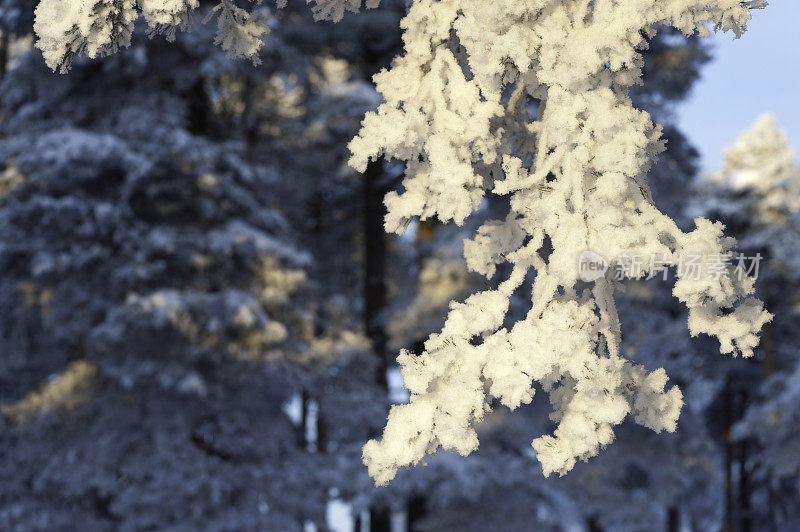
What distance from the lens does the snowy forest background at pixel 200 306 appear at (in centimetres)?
929

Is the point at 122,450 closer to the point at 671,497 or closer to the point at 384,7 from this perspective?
the point at 384,7

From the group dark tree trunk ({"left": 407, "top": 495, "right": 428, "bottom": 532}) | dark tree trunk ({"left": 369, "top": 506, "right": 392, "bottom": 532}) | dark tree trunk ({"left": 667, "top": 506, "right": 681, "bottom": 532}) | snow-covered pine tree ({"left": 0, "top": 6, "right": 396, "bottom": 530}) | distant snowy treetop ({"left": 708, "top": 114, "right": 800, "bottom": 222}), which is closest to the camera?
snow-covered pine tree ({"left": 0, "top": 6, "right": 396, "bottom": 530})

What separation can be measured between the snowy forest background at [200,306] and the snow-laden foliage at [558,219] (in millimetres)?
5753

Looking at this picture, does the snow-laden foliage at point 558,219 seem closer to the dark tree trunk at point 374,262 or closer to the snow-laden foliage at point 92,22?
the snow-laden foliage at point 92,22

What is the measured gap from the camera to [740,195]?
20359 mm

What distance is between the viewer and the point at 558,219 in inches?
103

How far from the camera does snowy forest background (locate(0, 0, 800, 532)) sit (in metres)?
9.29

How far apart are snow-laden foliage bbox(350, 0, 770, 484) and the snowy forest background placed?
18.9ft

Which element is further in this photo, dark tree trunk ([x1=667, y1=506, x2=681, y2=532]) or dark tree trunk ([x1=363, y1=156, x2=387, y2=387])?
dark tree trunk ([x1=667, y1=506, x2=681, y2=532])

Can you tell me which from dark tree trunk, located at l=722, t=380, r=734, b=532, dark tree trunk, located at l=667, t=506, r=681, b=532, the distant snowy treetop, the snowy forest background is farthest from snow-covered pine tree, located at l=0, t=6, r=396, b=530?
dark tree trunk, located at l=667, t=506, r=681, b=532

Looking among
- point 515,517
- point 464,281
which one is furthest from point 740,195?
point 515,517

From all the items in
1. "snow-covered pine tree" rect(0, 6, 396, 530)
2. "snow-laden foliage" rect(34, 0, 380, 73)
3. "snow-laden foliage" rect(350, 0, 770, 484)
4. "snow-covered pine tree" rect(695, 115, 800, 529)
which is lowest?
"snow-laden foliage" rect(350, 0, 770, 484)

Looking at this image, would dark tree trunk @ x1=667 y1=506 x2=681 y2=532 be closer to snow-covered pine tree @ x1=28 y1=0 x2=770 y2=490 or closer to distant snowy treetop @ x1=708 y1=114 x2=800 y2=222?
distant snowy treetop @ x1=708 y1=114 x2=800 y2=222

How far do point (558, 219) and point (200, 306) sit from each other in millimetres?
7263
